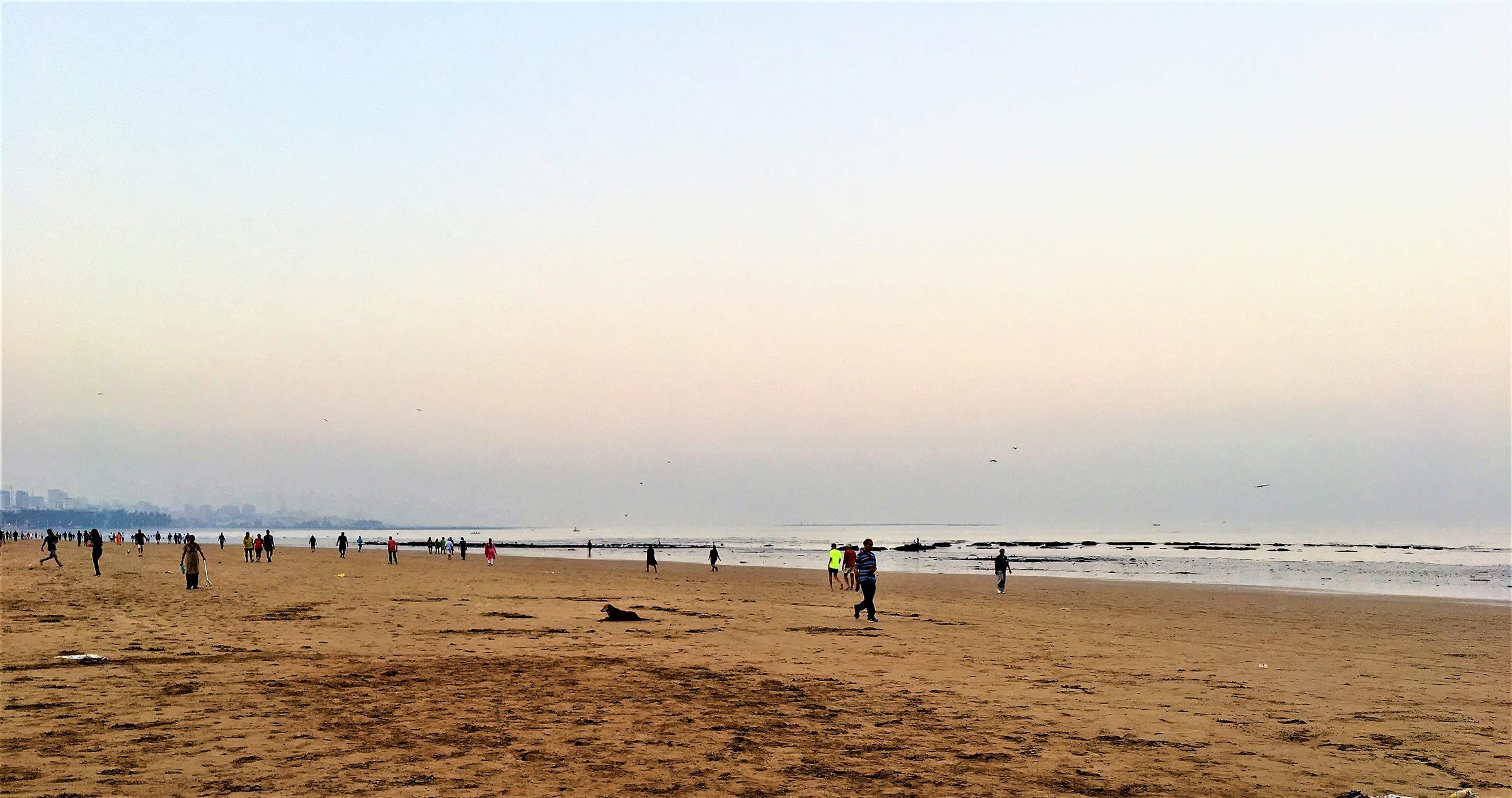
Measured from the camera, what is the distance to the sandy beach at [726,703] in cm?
868

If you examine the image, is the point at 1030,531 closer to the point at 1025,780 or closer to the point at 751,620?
the point at 751,620

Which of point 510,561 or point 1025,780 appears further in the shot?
point 510,561

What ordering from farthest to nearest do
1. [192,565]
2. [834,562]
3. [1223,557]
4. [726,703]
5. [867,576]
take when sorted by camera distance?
[1223,557]
[834,562]
[192,565]
[867,576]
[726,703]

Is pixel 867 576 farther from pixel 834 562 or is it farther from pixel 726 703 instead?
pixel 726 703

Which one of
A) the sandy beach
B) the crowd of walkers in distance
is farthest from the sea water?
the sandy beach

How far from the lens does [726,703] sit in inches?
481

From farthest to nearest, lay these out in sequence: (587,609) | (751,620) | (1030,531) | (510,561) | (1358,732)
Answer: (1030,531)
(510,561)
(587,609)
(751,620)
(1358,732)

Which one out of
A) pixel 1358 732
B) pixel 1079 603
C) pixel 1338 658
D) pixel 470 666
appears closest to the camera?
pixel 1358 732

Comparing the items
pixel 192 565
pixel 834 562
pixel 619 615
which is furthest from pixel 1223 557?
pixel 192 565

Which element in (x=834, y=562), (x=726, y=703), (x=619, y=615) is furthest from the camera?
(x=834, y=562)

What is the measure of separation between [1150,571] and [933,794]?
56183 millimetres

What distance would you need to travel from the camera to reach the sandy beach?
8.68 m

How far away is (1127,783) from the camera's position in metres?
8.67

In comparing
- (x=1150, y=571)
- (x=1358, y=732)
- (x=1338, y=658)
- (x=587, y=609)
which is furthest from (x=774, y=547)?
(x=1358, y=732)
